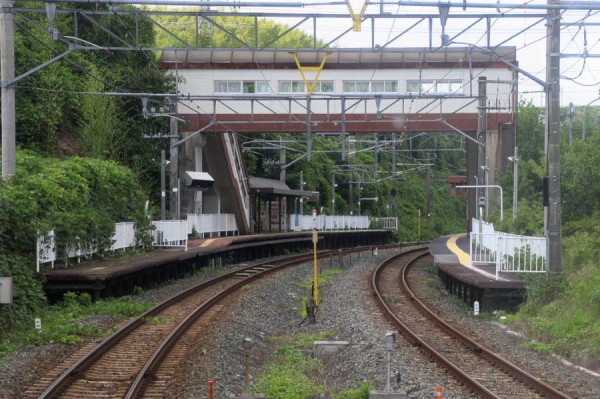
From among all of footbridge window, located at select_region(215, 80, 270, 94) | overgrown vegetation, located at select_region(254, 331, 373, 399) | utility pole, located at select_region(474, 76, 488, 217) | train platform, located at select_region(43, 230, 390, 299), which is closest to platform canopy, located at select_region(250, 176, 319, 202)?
train platform, located at select_region(43, 230, 390, 299)

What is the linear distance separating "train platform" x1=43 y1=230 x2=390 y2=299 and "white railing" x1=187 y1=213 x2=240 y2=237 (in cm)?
216

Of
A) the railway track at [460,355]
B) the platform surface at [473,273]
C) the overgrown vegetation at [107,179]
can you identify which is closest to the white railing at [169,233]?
the overgrown vegetation at [107,179]

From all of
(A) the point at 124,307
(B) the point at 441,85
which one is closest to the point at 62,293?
(A) the point at 124,307

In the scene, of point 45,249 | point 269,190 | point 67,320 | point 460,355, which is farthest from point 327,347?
point 269,190

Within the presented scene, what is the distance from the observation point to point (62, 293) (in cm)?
Result: 1927

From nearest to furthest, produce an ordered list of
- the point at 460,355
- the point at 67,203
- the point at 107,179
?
1. the point at 460,355
2. the point at 67,203
3. the point at 107,179

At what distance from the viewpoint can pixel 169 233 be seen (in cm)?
3077

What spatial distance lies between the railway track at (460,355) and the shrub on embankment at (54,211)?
673 centimetres

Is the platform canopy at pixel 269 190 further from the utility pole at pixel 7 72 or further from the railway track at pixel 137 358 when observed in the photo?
the utility pole at pixel 7 72

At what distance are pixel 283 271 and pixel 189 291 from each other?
9.46m

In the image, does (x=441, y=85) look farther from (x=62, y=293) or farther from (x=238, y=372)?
(x=238, y=372)

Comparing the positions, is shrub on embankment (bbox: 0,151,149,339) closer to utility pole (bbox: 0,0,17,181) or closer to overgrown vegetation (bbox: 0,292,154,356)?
overgrown vegetation (bbox: 0,292,154,356)

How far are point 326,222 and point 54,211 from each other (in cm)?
3654

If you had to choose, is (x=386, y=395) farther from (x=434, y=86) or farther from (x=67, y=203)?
(x=434, y=86)
